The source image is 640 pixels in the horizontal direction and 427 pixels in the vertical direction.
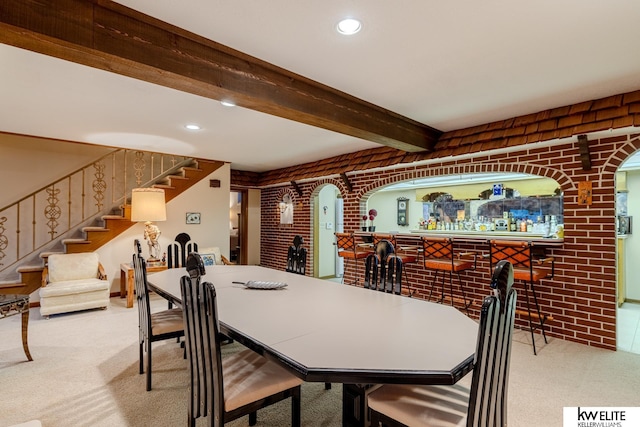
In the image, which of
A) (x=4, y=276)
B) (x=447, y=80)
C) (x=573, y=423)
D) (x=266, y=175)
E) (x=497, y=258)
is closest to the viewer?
(x=573, y=423)

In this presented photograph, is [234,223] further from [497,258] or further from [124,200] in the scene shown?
[497,258]

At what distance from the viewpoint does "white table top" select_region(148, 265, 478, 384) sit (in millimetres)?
1169

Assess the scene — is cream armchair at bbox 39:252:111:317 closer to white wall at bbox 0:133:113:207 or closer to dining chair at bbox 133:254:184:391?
white wall at bbox 0:133:113:207

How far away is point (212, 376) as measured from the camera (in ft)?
4.80

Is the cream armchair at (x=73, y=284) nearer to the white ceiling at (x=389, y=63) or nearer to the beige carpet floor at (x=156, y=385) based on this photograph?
the beige carpet floor at (x=156, y=385)

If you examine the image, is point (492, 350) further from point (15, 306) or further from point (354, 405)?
point (15, 306)

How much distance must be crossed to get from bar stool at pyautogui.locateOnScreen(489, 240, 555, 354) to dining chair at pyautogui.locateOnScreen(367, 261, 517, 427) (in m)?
2.19

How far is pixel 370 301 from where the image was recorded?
2141 mm

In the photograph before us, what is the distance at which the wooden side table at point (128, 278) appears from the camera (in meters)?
4.62

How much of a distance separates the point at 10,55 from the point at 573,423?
14.2ft

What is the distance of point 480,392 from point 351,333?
0.56 meters

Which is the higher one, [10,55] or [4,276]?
[10,55]

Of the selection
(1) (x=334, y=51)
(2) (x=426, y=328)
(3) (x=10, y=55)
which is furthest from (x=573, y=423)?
(3) (x=10, y=55)

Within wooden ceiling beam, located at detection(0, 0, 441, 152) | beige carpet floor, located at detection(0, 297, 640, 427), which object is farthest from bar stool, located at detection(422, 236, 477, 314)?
wooden ceiling beam, located at detection(0, 0, 441, 152)
